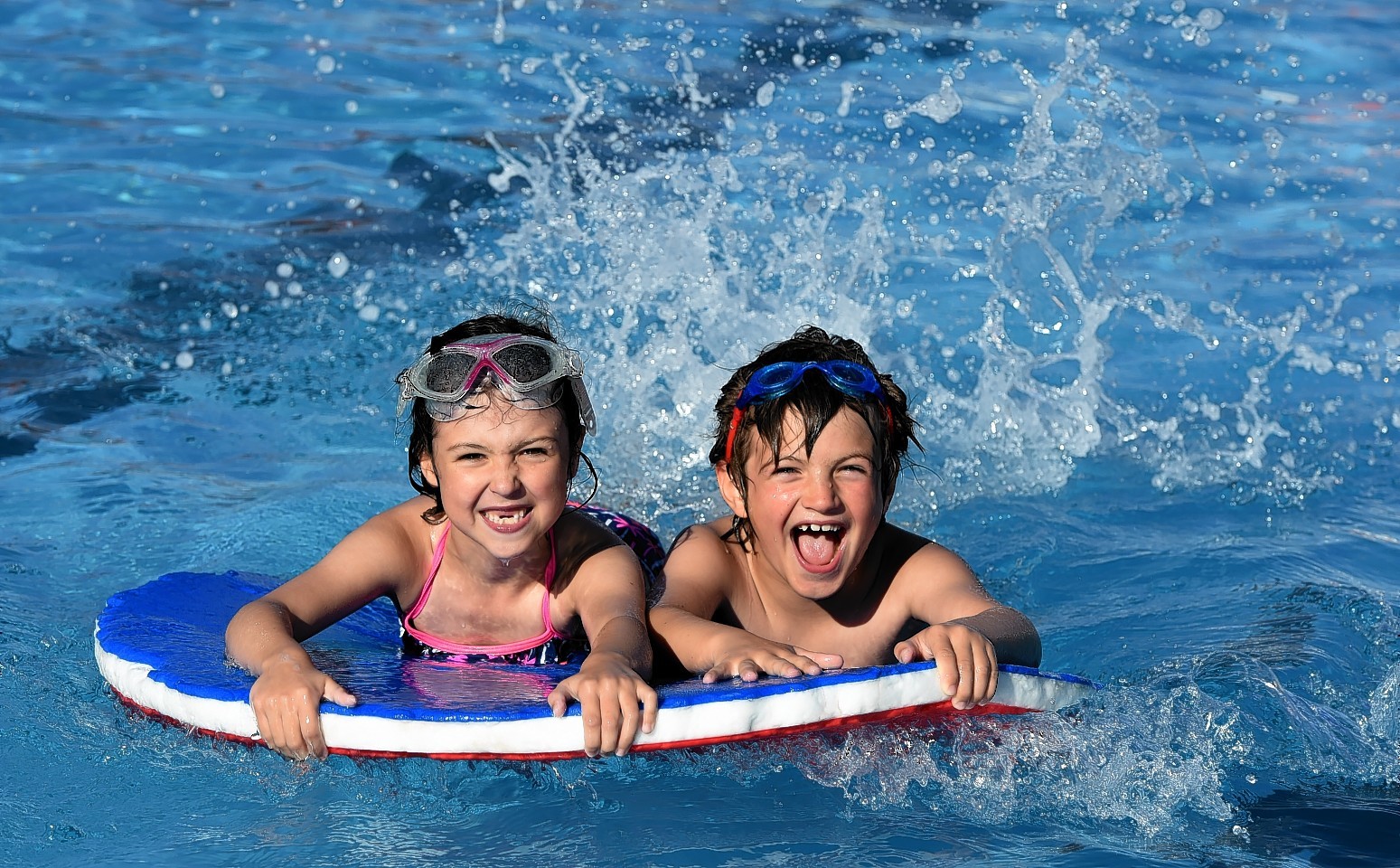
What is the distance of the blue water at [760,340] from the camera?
3.35 metres

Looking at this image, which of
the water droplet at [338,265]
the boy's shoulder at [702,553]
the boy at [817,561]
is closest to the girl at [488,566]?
the boy's shoulder at [702,553]

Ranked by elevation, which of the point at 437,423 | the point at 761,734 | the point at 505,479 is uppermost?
the point at 437,423

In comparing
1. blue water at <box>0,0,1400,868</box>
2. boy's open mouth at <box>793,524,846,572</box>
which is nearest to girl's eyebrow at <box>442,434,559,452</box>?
boy's open mouth at <box>793,524,846,572</box>

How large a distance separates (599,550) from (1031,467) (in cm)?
285

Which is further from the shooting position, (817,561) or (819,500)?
(817,561)

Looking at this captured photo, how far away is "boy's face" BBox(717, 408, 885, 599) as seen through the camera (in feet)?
11.6

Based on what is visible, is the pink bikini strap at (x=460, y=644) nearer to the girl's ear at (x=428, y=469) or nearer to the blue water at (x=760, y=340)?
the girl's ear at (x=428, y=469)

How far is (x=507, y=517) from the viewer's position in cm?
368

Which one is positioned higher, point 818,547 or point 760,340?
point 760,340

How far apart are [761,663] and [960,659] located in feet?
1.40

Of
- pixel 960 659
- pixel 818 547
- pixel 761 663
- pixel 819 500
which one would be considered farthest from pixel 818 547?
pixel 960 659

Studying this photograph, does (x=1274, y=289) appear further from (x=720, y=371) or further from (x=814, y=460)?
(x=814, y=460)

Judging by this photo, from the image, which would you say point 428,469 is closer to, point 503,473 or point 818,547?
point 503,473

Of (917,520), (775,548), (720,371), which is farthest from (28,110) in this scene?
(775,548)
